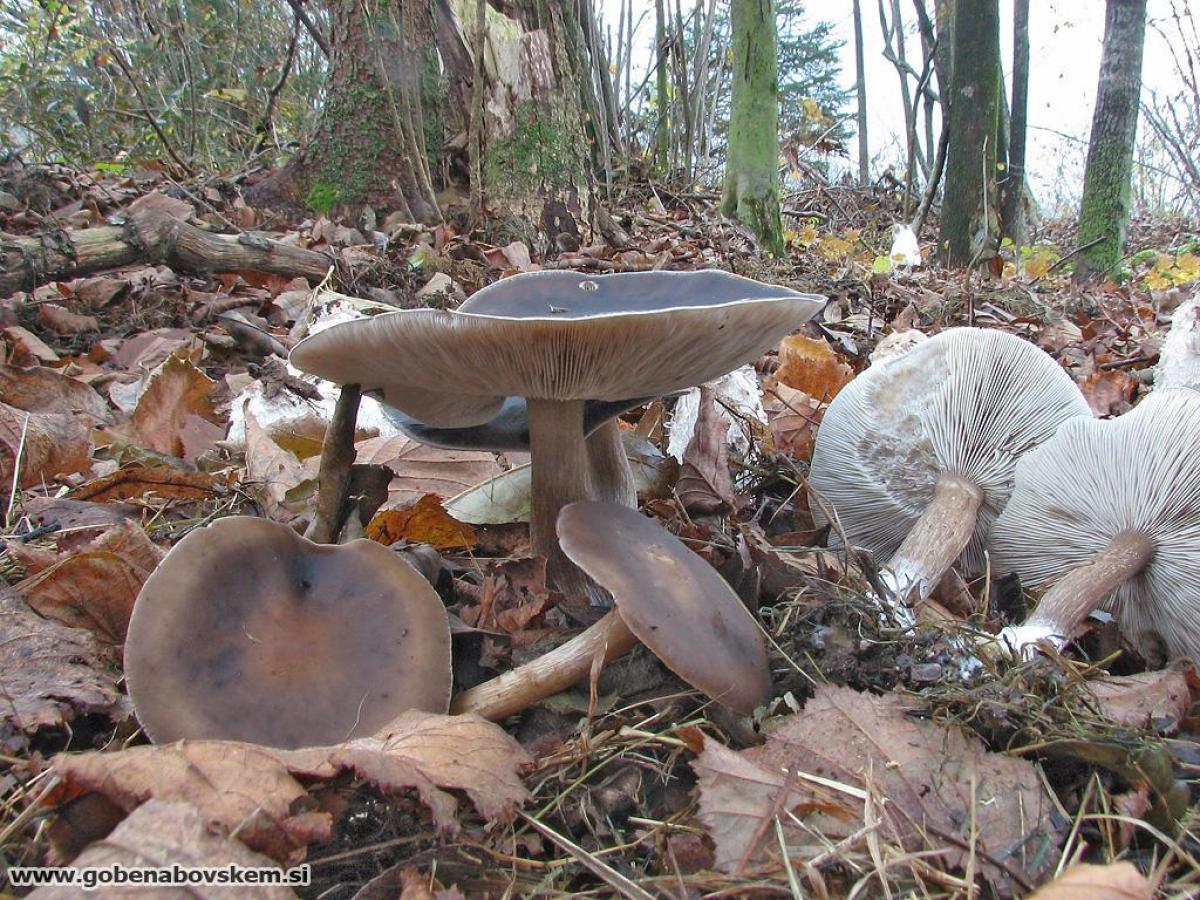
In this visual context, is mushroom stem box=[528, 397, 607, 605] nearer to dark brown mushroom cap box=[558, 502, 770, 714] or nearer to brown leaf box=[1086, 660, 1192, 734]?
dark brown mushroom cap box=[558, 502, 770, 714]

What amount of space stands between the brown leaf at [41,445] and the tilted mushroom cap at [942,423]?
2184mm

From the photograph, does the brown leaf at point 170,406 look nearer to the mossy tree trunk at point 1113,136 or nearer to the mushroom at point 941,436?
the mushroom at point 941,436

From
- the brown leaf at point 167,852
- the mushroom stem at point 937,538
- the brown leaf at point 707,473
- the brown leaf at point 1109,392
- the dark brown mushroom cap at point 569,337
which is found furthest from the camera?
the brown leaf at point 1109,392

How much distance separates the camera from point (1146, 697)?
168 centimetres

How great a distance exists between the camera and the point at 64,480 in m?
2.40

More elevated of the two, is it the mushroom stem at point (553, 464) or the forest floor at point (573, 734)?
the mushroom stem at point (553, 464)

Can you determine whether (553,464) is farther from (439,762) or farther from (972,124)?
(972,124)

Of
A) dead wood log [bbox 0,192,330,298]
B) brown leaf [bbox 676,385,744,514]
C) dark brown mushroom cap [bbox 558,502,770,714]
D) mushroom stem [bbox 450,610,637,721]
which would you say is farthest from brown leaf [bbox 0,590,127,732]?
dead wood log [bbox 0,192,330,298]

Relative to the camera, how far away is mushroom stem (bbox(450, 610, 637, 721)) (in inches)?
62.5

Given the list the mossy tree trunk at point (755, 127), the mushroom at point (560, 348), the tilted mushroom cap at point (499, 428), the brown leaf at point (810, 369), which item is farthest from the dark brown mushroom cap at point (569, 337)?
the mossy tree trunk at point (755, 127)

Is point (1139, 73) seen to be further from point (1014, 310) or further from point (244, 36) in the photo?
point (244, 36)

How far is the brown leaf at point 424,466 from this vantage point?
2.55 meters

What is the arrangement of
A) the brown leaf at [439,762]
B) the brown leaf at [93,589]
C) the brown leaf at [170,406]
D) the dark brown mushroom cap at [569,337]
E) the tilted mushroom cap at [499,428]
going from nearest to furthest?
1. the brown leaf at [439,762]
2. the dark brown mushroom cap at [569,337]
3. the brown leaf at [93,589]
4. the tilted mushroom cap at [499,428]
5. the brown leaf at [170,406]

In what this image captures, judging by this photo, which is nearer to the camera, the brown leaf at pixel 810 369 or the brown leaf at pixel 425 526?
the brown leaf at pixel 425 526
